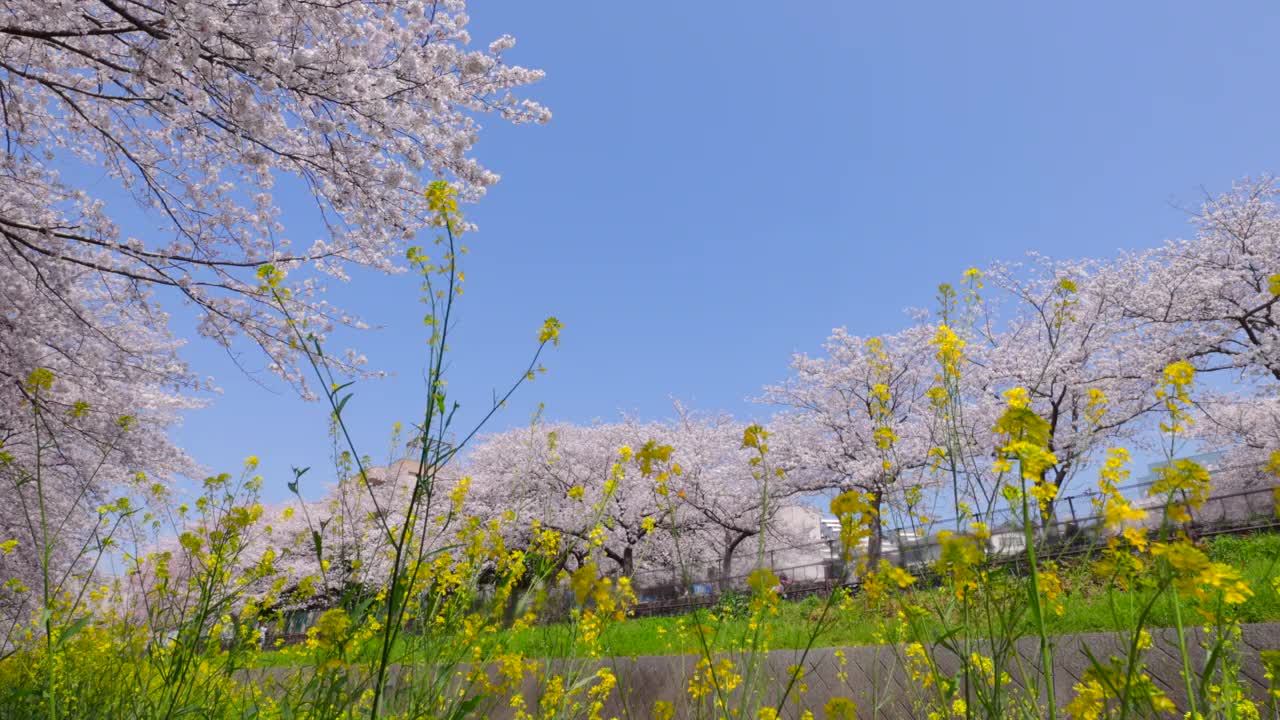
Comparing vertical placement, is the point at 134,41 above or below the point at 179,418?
above

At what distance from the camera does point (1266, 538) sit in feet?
30.1

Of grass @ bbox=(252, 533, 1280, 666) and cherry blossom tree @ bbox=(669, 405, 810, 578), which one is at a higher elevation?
cherry blossom tree @ bbox=(669, 405, 810, 578)

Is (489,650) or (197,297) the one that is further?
(197,297)

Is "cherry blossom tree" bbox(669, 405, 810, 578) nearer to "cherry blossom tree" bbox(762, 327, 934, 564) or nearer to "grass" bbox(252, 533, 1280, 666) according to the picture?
"cherry blossom tree" bbox(762, 327, 934, 564)

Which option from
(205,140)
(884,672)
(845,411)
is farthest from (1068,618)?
(845,411)

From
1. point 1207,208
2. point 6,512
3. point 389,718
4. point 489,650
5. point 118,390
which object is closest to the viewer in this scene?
point 389,718

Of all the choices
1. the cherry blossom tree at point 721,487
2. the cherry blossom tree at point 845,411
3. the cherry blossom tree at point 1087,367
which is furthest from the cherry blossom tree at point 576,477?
the cherry blossom tree at point 1087,367

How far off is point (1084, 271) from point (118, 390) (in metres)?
20.1

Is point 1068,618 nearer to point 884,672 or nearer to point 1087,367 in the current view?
point 884,672

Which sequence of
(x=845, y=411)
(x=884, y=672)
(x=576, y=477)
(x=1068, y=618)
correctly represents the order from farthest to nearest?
1. (x=576, y=477)
2. (x=845, y=411)
3. (x=1068, y=618)
4. (x=884, y=672)

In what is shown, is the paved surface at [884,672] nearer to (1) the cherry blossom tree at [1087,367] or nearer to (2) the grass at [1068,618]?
(2) the grass at [1068,618]

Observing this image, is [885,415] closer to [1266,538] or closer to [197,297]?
[197,297]

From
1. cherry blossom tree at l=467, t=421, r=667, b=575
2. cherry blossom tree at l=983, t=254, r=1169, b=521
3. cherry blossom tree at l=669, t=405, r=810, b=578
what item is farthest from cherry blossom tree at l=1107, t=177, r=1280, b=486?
cherry blossom tree at l=467, t=421, r=667, b=575

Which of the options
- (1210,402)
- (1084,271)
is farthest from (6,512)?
(1210,402)
